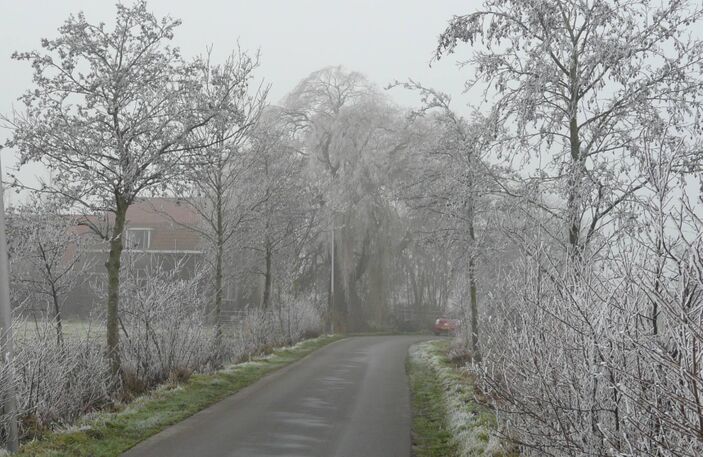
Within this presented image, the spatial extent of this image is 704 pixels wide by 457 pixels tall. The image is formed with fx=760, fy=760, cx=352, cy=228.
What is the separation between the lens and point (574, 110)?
10.1 meters

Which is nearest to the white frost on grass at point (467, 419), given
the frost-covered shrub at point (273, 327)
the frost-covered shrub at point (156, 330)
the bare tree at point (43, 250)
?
the frost-covered shrub at point (156, 330)

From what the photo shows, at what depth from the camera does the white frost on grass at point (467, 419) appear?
27.6 feet

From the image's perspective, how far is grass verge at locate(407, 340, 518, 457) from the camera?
8766mm

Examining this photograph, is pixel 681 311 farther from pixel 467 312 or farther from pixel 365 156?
pixel 365 156

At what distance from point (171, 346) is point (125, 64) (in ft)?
19.0

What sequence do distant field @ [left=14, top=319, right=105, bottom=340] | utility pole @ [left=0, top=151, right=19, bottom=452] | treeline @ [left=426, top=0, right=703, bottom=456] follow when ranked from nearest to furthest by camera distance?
treeline @ [left=426, top=0, right=703, bottom=456] < utility pole @ [left=0, top=151, right=19, bottom=452] < distant field @ [left=14, top=319, right=105, bottom=340]

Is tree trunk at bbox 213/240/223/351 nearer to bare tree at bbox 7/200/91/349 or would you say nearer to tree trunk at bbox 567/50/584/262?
bare tree at bbox 7/200/91/349

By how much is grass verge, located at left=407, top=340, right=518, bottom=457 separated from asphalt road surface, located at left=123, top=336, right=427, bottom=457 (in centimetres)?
24

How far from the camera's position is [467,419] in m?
10.6

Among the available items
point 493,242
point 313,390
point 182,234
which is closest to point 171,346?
point 313,390

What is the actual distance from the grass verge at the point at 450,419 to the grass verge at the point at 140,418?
11.8 ft

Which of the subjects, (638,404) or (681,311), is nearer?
(681,311)

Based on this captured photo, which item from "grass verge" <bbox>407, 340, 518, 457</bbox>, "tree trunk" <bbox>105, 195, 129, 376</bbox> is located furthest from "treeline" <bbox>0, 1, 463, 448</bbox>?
"grass verge" <bbox>407, 340, 518, 457</bbox>

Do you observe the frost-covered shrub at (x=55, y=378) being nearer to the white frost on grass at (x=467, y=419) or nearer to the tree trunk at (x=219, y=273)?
the white frost on grass at (x=467, y=419)
